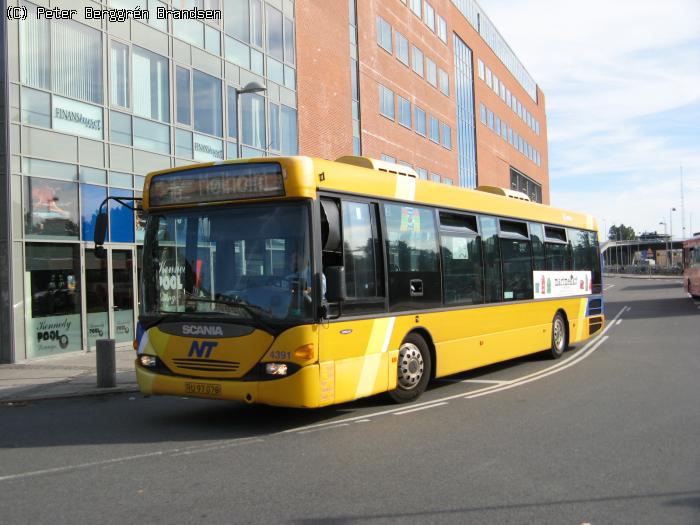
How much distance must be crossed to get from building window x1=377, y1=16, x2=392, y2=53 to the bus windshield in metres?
26.8

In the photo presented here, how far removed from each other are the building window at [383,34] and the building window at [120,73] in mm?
17483

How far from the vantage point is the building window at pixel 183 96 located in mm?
19453

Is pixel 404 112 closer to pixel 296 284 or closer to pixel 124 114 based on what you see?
pixel 124 114


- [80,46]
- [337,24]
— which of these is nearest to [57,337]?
[80,46]

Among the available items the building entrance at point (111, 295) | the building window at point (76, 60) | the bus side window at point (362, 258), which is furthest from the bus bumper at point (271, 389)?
the building window at point (76, 60)

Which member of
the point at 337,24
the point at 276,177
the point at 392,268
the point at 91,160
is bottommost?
the point at 392,268

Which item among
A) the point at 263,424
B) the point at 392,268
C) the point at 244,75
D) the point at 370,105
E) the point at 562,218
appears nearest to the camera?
the point at 263,424

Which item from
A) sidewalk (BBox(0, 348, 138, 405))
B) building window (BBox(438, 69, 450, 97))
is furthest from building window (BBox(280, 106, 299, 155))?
building window (BBox(438, 69, 450, 97))

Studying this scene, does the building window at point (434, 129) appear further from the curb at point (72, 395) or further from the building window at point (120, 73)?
the curb at point (72, 395)

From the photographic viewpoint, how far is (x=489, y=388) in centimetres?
1062

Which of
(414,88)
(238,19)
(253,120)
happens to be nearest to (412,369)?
(253,120)

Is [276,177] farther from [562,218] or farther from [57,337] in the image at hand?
[57,337]

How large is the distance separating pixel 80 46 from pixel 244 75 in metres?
6.30

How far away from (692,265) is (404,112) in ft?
51.4
